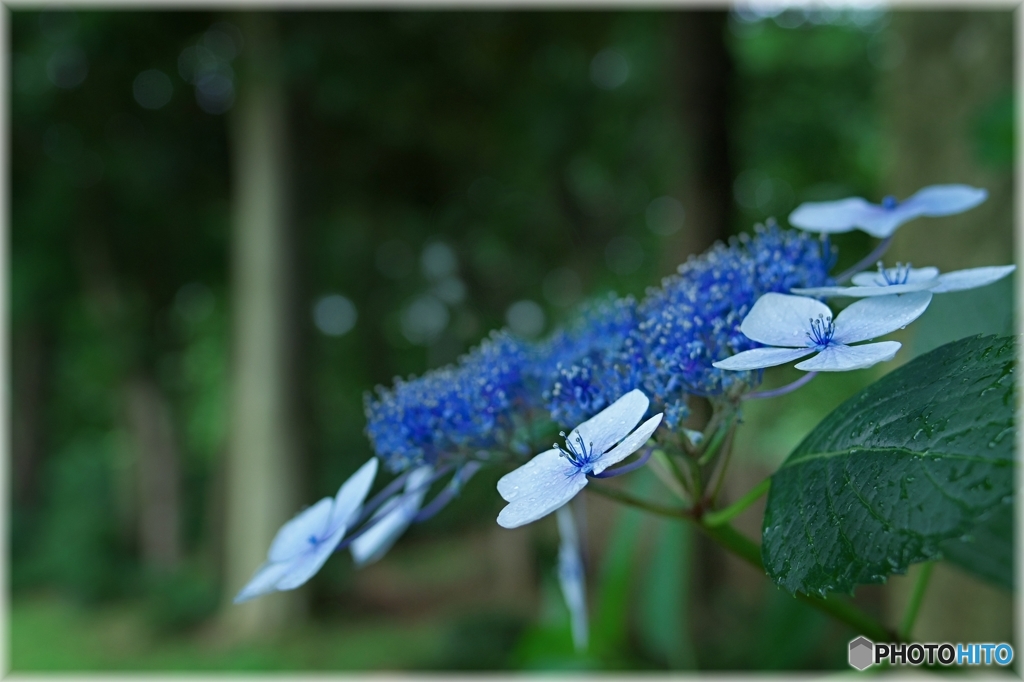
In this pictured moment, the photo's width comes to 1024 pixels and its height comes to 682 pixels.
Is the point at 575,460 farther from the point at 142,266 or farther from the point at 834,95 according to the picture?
the point at 142,266

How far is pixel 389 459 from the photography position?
69 centimetres

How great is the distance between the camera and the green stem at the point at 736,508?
581mm

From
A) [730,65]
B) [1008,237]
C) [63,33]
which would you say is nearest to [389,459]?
[1008,237]

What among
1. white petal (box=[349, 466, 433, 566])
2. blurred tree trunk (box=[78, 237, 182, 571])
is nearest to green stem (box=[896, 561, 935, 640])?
white petal (box=[349, 466, 433, 566])

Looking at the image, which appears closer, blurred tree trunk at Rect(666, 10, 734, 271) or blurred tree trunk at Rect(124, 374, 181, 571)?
blurred tree trunk at Rect(666, 10, 734, 271)

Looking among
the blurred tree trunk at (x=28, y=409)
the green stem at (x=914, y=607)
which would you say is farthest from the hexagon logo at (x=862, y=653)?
the blurred tree trunk at (x=28, y=409)

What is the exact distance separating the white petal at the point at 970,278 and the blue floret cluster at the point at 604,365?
10cm

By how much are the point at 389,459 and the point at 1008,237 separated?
86.7 inches

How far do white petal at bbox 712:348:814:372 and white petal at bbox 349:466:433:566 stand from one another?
318 millimetres

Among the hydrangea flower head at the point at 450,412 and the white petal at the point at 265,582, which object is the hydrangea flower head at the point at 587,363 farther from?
the white petal at the point at 265,582

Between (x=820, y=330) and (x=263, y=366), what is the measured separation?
291 inches

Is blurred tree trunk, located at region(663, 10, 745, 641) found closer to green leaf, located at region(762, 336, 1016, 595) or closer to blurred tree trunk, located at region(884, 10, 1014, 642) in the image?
blurred tree trunk, located at region(884, 10, 1014, 642)

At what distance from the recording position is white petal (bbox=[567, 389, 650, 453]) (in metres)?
0.48

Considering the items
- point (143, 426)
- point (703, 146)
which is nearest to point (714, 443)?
point (703, 146)
